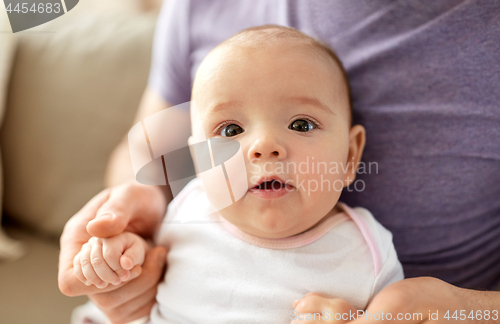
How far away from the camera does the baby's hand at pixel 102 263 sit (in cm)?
53

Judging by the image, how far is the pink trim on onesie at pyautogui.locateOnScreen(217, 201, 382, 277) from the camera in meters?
0.61

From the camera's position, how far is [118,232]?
1.83 feet

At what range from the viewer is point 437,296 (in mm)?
487

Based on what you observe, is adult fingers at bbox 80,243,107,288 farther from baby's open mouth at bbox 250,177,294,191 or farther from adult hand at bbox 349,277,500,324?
adult hand at bbox 349,277,500,324

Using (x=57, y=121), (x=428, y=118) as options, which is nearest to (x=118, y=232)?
(x=57, y=121)

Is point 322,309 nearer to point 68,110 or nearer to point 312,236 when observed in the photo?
point 312,236

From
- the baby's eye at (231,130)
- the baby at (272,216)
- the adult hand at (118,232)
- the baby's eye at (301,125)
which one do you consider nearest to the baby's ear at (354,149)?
the baby at (272,216)

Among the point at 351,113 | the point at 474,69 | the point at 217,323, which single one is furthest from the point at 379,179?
the point at 217,323

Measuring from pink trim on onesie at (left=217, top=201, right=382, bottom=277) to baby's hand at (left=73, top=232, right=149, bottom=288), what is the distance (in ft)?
0.61

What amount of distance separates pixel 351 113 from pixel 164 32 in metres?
0.53

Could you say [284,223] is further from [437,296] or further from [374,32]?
[374,32]

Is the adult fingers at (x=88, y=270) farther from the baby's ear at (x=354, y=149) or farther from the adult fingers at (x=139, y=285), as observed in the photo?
the baby's ear at (x=354, y=149)

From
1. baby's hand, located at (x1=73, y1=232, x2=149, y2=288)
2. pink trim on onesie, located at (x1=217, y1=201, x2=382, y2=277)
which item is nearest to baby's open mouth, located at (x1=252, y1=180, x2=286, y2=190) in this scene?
pink trim on onesie, located at (x1=217, y1=201, x2=382, y2=277)

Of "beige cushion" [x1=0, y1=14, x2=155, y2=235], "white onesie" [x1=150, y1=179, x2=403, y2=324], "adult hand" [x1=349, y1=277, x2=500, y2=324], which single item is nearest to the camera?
"adult hand" [x1=349, y1=277, x2=500, y2=324]
